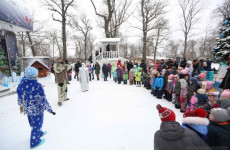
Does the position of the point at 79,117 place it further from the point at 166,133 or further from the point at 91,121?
the point at 166,133

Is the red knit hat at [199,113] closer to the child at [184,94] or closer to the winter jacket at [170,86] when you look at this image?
the child at [184,94]

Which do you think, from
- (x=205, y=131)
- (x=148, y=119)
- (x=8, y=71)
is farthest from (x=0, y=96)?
(x=205, y=131)

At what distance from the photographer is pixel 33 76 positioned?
8.20 ft

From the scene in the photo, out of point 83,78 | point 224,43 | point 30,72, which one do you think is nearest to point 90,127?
point 30,72

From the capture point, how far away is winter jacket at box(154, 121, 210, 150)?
3.91 ft

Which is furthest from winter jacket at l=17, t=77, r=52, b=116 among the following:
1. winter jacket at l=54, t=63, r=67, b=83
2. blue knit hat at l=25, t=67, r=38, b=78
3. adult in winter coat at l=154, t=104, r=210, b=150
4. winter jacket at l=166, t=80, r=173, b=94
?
winter jacket at l=166, t=80, r=173, b=94

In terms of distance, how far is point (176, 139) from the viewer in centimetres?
122

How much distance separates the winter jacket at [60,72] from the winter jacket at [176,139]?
443 cm

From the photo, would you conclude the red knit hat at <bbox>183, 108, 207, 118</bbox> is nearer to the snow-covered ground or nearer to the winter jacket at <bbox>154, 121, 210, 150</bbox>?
the winter jacket at <bbox>154, 121, 210, 150</bbox>

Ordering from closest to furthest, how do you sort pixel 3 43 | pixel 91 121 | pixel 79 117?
pixel 91 121 < pixel 79 117 < pixel 3 43

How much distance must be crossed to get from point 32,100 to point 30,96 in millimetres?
98

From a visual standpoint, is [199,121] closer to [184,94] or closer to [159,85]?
[184,94]

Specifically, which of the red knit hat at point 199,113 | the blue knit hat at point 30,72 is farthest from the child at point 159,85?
the blue knit hat at point 30,72

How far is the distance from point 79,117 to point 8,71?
9668mm
